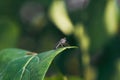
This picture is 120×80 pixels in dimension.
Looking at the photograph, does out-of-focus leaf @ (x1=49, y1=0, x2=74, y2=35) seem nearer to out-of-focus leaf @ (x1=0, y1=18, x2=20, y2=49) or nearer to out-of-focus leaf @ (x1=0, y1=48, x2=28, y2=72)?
out-of-focus leaf @ (x1=0, y1=18, x2=20, y2=49)

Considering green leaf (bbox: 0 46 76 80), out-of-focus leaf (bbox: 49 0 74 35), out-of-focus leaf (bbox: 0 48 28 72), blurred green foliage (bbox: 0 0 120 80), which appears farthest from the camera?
out-of-focus leaf (bbox: 49 0 74 35)

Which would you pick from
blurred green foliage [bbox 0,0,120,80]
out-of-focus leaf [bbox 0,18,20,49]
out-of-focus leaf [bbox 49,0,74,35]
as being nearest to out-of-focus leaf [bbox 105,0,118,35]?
blurred green foliage [bbox 0,0,120,80]

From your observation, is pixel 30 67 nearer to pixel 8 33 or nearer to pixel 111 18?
pixel 111 18

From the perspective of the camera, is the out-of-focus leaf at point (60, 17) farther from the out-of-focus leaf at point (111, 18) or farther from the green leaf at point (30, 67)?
the green leaf at point (30, 67)

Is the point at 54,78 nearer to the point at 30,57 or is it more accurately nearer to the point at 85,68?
the point at 30,57

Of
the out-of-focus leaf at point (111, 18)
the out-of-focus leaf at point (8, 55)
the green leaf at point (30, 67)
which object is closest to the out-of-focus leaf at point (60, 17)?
the out-of-focus leaf at point (111, 18)

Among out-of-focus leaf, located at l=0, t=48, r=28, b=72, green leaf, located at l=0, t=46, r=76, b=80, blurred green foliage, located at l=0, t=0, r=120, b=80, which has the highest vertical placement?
green leaf, located at l=0, t=46, r=76, b=80
